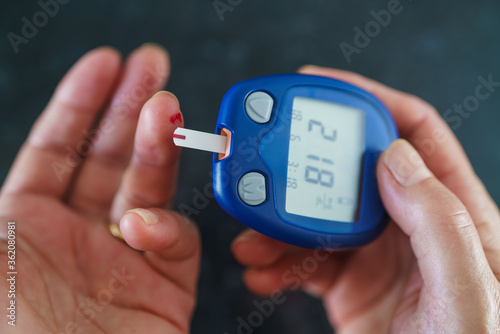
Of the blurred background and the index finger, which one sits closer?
the index finger

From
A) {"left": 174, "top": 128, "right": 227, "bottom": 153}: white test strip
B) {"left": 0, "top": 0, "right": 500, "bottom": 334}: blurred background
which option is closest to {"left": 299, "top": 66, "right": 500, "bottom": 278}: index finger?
{"left": 0, "top": 0, "right": 500, "bottom": 334}: blurred background

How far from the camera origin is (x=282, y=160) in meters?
0.86

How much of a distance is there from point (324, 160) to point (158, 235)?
1.22ft

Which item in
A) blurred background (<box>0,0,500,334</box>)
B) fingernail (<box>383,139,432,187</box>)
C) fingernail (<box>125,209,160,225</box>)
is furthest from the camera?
blurred background (<box>0,0,500,334</box>)

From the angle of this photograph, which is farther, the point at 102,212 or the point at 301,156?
the point at 102,212

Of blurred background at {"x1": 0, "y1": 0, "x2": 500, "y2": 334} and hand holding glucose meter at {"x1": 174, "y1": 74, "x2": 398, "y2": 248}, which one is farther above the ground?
blurred background at {"x1": 0, "y1": 0, "x2": 500, "y2": 334}

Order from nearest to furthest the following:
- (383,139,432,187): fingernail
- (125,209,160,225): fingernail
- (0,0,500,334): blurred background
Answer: (125,209,160,225): fingernail < (383,139,432,187): fingernail < (0,0,500,334): blurred background

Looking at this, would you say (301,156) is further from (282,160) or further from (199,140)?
(199,140)

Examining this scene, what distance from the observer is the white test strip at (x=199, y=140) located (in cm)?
77

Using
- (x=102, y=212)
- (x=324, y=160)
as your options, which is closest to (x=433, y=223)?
(x=324, y=160)

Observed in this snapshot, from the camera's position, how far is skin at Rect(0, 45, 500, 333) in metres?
0.78

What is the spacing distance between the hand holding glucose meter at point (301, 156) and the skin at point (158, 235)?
0.07 metres

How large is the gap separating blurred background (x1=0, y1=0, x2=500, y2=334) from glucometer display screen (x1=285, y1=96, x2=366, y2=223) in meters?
0.39

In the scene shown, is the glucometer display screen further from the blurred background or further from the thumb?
the blurred background
